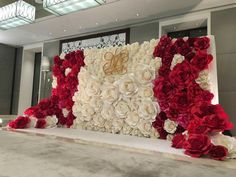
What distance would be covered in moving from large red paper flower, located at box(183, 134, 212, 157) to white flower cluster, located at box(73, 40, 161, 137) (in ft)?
1.40

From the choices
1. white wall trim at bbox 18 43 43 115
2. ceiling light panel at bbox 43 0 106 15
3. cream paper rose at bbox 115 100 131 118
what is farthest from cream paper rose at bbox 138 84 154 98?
white wall trim at bbox 18 43 43 115

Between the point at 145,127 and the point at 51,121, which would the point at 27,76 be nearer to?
the point at 51,121

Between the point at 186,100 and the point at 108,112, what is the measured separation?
0.59m

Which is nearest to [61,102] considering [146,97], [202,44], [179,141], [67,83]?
[67,83]

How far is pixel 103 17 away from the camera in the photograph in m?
4.33

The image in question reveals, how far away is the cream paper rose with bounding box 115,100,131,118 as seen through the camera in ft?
4.98

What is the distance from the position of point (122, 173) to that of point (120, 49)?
1.15m

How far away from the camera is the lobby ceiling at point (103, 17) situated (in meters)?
3.65

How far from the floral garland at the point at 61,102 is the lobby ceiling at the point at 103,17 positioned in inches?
82.0

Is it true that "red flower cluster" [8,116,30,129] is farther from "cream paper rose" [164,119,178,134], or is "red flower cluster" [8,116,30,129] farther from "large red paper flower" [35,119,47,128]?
"cream paper rose" [164,119,178,134]

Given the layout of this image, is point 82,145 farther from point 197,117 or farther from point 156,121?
point 197,117

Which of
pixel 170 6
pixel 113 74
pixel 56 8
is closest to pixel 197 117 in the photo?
pixel 113 74

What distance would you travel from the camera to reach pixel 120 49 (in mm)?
1701

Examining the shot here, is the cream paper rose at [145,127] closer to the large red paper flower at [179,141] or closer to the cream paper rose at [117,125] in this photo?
the cream paper rose at [117,125]
